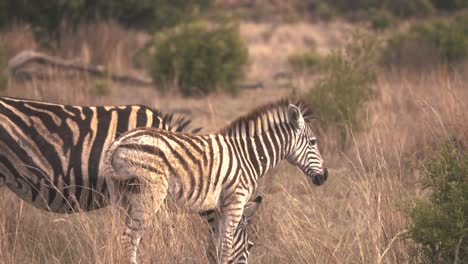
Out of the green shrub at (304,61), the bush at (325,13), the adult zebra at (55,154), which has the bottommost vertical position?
the bush at (325,13)

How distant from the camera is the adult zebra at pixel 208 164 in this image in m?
5.24

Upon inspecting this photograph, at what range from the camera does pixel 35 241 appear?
6348 millimetres

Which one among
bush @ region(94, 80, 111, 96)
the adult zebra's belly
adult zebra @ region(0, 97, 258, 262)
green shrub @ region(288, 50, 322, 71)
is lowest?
green shrub @ region(288, 50, 322, 71)

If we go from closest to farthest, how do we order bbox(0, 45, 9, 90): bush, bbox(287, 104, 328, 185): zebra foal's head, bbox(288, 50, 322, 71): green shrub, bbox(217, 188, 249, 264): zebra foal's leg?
bbox(217, 188, 249, 264): zebra foal's leg < bbox(287, 104, 328, 185): zebra foal's head < bbox(0, 45, 9, 90): bush < bbox(288, 50, 322, 71): green shrub


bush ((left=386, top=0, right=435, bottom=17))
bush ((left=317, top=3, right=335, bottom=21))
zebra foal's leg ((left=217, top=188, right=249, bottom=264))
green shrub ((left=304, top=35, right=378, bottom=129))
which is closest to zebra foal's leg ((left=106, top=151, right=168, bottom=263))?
zebra foal's leg ((left=217, top=188, right=249, bottom=264))

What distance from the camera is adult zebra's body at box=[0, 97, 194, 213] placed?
553 centimetres

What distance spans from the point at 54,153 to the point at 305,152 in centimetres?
198

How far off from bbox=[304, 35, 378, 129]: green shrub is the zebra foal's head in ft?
12.2

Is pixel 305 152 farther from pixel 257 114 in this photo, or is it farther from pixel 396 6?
pixel 396 6

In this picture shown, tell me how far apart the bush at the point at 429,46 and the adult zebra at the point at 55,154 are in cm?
1078

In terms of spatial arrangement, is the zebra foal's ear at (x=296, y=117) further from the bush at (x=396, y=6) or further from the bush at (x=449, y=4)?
the bush at (x=396, y=6)

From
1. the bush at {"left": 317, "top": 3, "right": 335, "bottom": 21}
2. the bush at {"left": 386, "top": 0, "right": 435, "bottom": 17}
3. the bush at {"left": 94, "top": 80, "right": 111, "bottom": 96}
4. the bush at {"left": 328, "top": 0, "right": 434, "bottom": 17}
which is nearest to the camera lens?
the bush at {"left": 94, "top": 80, "right": 111, "bottom": 96}

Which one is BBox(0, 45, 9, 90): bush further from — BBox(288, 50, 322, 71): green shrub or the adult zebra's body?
BBox(288, 50, 322, 71): green shrub

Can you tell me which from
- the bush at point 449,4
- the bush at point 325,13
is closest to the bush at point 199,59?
the bush at point 449,4
